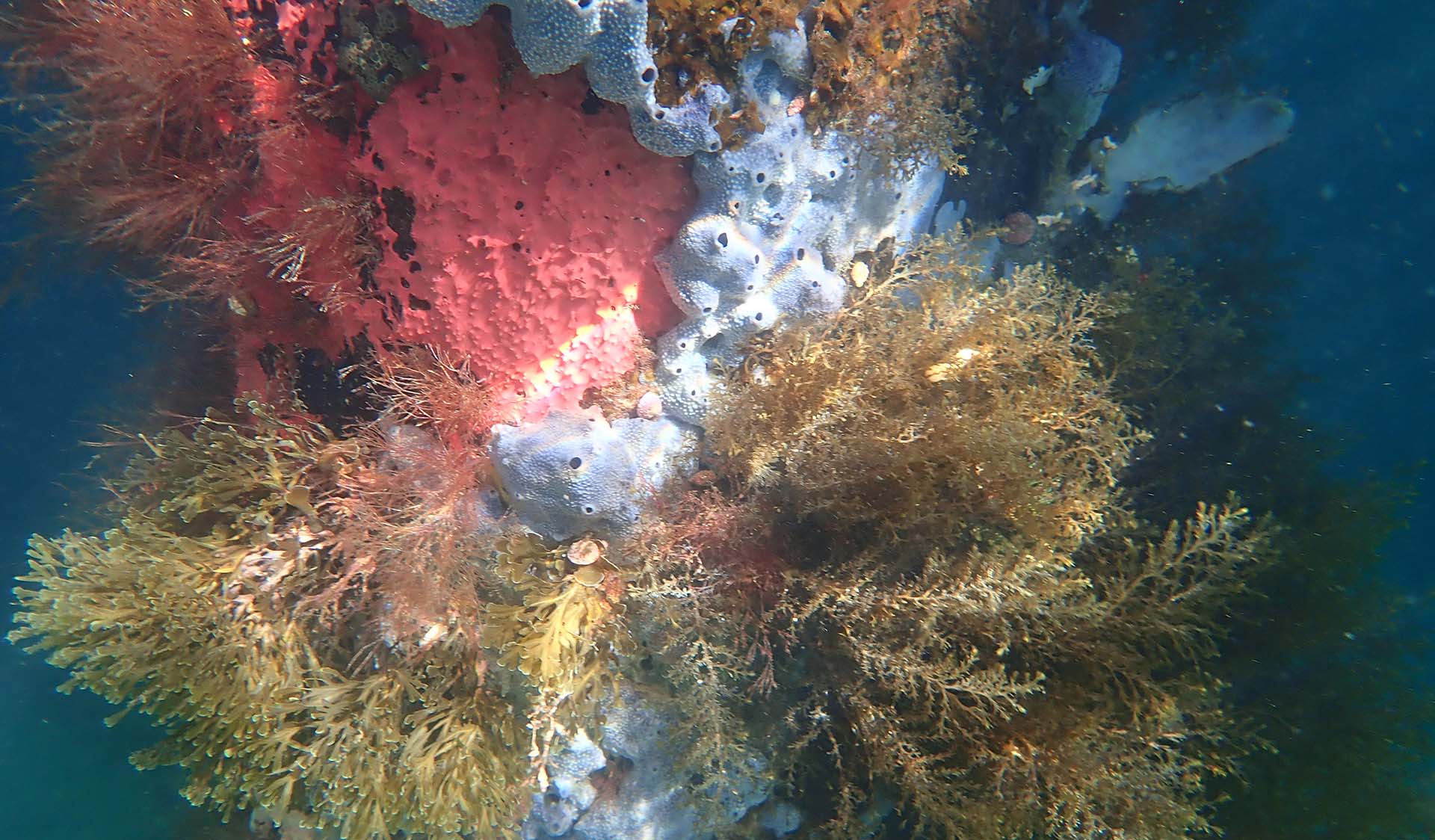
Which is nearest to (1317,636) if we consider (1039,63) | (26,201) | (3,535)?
(1039,63)

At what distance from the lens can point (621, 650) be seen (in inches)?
124

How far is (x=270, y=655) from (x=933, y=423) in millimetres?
3378

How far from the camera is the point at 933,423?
289 centimetres

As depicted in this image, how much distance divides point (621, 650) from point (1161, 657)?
2.94 m

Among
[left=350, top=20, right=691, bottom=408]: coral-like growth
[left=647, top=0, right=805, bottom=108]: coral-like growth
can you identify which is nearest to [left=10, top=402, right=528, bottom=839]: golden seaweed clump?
[left=350, top=20, right=691, bottom=408]: coral-like growth

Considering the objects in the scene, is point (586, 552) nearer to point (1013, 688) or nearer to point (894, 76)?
point (1013, 688)

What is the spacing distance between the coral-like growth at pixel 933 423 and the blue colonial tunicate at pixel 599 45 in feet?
4.11

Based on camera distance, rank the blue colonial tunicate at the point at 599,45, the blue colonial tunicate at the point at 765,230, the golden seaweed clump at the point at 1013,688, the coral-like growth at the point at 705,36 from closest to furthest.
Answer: the blue colonial tunicate at the point at 599,45 < the coral-like growth at the point at 705,36 < the golden seaweed clump at the point at 1013,688 < the blue colonial tunicate at the point at 765,230

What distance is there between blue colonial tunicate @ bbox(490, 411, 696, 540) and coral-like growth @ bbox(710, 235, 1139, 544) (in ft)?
1.34

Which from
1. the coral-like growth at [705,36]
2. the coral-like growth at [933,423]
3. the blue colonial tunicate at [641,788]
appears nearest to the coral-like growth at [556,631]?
the blue colonial tunicate at [641,788]

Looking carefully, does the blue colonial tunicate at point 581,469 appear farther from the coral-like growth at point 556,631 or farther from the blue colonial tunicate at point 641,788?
the blue colonial tunicate at point 641,788

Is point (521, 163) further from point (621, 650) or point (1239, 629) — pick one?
point (1239, 629)

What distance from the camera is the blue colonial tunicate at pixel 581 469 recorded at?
2.98 m

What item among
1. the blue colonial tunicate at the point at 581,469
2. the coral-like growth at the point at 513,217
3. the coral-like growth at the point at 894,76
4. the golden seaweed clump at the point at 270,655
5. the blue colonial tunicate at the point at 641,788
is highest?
the coral-like growth at the point at 894,76
